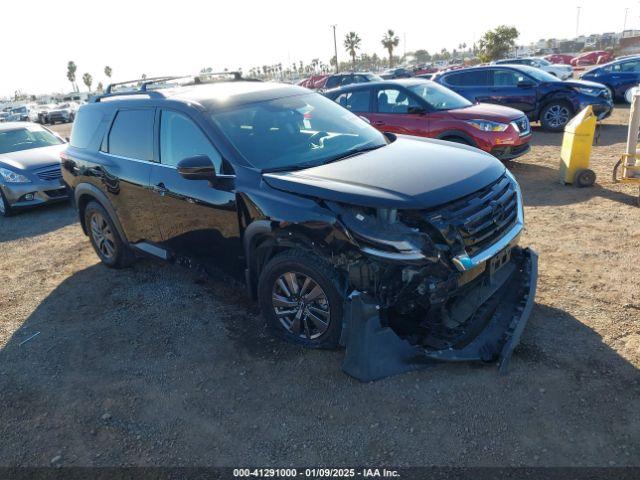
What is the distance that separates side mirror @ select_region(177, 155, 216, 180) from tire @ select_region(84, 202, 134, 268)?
200 centimetres

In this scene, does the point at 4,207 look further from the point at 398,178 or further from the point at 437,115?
the point at 398,178

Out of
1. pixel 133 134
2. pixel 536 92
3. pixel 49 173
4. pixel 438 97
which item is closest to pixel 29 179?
pixel 49 173

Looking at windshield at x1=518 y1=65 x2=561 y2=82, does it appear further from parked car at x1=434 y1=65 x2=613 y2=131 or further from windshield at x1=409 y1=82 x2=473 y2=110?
windshield at x1=409 y1=82 x2=473 y2=110

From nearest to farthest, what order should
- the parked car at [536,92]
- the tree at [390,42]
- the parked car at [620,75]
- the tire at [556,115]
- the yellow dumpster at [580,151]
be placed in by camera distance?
the yellow dumpster at [580,151], the parked car at [536,92], the tire at [556,115], the parked car at [620,75], the tree at [390,42]

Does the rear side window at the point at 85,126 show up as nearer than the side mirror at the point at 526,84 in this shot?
Yes

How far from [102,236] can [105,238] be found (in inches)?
3.0

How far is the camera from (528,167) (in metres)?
8.77

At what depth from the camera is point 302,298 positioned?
347cm

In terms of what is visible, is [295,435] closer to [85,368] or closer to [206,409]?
[206,409]

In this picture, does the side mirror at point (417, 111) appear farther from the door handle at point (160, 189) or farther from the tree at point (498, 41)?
the tree at point (498, 41)

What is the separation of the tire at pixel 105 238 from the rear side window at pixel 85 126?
709 millimetres

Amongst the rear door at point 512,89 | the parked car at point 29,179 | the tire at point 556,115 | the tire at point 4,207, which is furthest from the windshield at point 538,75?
the tire at point 4,207

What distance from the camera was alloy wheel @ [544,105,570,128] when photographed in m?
11.7

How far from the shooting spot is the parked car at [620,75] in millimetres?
15320
